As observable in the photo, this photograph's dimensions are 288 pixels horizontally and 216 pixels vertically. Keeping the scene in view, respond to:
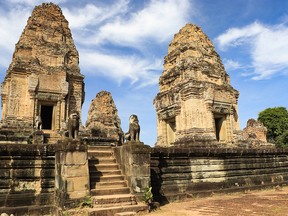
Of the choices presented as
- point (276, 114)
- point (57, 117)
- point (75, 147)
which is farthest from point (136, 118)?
point (276, 114)

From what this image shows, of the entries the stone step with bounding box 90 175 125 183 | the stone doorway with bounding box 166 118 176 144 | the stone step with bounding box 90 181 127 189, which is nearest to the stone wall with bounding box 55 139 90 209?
the stone step with bounding box 90 181 127 189

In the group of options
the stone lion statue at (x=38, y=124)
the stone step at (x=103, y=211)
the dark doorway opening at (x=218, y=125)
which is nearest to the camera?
the stone step at (x=103, y=211)

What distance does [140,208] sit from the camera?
7270 mm

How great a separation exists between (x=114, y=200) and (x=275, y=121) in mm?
42033

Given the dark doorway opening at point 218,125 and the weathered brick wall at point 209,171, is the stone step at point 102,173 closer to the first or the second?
the weathered brick wall at point 209,171

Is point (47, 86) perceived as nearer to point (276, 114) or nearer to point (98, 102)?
point (98, 102)

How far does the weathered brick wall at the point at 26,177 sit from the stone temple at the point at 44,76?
25.6 feet

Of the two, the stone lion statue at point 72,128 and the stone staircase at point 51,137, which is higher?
the stone staircase at point 51,137

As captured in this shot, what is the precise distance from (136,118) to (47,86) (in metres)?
8.98

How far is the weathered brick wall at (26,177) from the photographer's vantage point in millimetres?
7254

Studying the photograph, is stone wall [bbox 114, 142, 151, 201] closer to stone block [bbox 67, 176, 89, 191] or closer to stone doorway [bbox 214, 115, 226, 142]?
stone block [bbox 67, 176, 89, 191]

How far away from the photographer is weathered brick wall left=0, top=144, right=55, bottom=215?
7.25 meters

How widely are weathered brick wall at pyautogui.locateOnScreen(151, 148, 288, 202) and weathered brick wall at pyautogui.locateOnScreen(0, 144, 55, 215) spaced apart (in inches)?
133

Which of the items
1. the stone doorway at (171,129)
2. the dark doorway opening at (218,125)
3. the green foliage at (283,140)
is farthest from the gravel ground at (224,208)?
the green foliage at (283,140)
